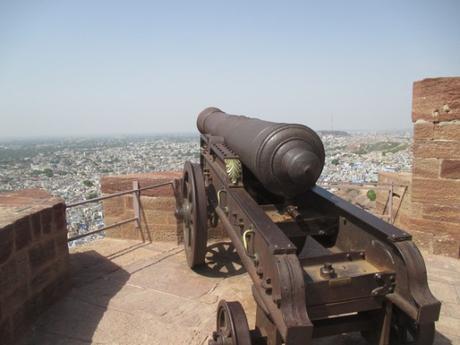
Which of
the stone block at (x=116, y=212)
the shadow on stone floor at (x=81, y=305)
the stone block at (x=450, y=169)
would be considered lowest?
the shadow on stone floor at (x=81, y=305)

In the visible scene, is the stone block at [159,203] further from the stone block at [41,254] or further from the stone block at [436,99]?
the stone block at [436,99]

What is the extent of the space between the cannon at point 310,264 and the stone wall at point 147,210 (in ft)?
7.57

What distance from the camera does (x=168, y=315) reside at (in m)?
3.52

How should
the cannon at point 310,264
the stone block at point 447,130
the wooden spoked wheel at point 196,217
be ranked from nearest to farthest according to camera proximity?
1. the cannon at point 310,264
2. the wooden spoked wheel at point 196,217
3. the stone block at point 447,130

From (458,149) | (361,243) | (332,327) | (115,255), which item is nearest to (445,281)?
(458,149)

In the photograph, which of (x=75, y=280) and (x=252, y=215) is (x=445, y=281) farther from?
(x=75, y=280)

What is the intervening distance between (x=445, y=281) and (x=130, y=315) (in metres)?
3.24

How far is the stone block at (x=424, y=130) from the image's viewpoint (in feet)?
15.7

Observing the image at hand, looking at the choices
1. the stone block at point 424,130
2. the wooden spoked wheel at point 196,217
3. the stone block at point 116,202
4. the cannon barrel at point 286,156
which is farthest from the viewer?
the stone block at point 116,202

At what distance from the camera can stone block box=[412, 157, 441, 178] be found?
4.84 metres

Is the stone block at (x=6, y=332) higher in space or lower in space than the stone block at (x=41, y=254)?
lower

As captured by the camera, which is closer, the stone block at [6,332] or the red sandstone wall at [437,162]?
the stone block at [6,332]

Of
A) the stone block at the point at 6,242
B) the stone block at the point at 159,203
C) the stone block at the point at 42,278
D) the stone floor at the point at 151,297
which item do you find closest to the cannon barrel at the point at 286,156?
the stone floor at the point at 151,297

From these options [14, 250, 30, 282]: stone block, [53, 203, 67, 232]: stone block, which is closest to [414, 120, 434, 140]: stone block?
[53, 203, 67, 232]: stone block
